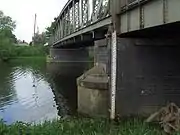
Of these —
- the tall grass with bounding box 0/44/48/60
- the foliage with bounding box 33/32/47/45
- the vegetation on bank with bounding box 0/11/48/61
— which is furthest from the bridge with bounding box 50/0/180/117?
the foliage with bounding box 33/32/47/45

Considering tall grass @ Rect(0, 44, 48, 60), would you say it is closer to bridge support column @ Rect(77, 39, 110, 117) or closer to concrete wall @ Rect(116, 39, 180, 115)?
bridge support column @ Rect(77, 39, 110, 117)

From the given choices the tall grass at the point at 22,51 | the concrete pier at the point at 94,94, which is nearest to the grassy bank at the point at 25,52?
the tall grass at the point at 22,51

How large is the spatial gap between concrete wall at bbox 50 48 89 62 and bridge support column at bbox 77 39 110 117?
5509 cm

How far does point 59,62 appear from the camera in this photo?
75.2 metres

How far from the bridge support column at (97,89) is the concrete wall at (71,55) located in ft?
181

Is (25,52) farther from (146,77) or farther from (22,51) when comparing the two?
(146,77)

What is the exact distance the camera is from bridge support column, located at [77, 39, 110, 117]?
17.2 meters

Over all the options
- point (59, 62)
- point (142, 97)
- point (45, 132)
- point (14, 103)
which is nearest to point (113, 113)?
point (142, 97)

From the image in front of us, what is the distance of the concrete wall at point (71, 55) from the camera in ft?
246

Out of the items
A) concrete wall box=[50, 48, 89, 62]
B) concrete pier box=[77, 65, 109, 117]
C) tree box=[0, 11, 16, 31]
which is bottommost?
concrete pier box=[77, 65, 109, 117]

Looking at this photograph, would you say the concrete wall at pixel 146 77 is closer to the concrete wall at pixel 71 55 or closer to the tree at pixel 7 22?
the concrete wall at pixel 71 55

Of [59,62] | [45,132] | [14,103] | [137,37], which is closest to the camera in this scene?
[45,132]

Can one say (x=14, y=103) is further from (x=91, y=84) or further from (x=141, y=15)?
(x=141, y=15)

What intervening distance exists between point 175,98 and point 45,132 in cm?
895
